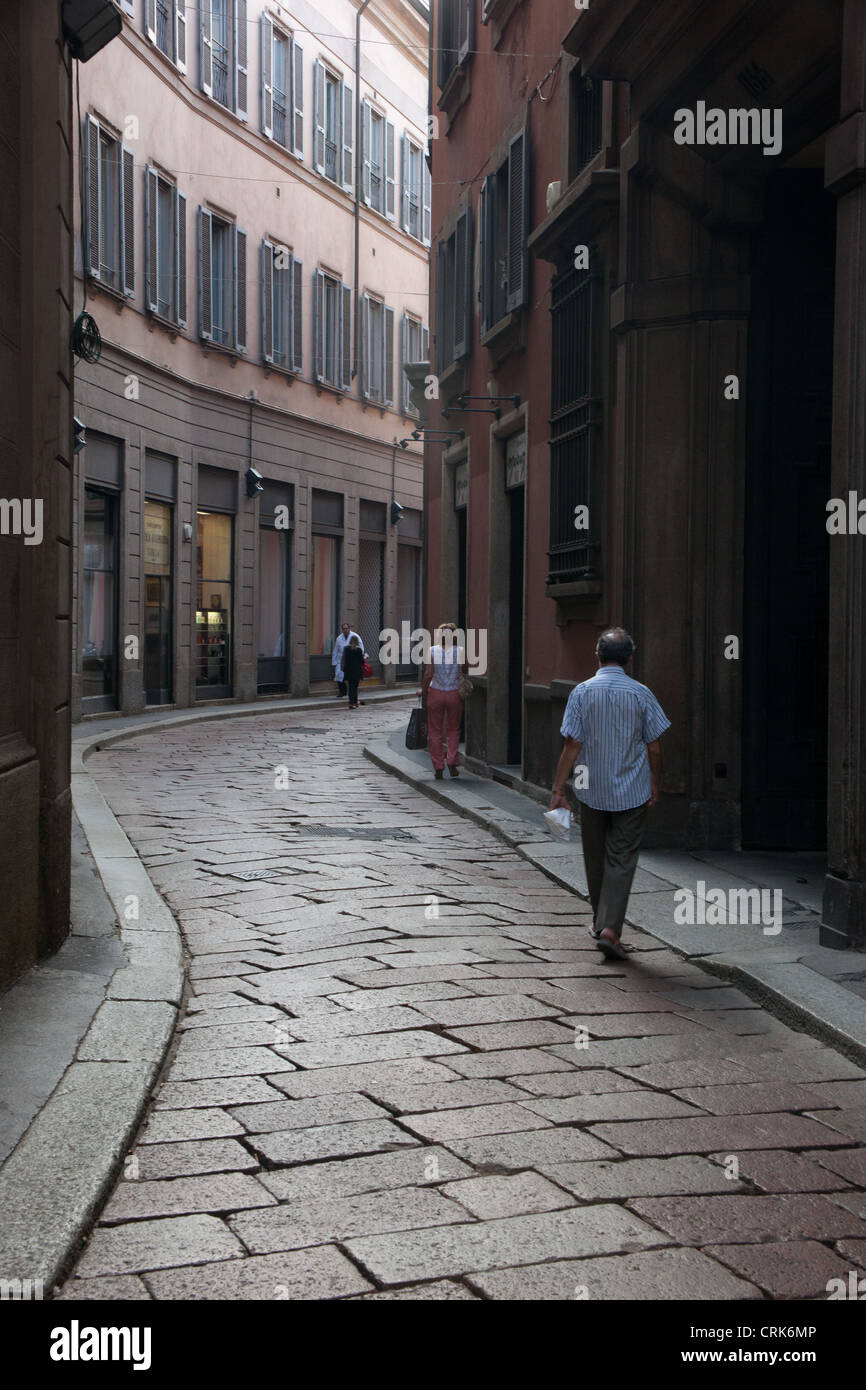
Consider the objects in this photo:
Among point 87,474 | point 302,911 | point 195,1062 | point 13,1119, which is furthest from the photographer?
point 87,474

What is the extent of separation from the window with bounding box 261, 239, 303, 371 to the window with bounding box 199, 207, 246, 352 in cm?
83

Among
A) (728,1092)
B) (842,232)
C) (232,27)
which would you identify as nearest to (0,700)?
(728,1092)

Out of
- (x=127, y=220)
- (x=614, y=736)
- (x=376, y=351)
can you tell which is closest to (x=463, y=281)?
(x=127, y=220)

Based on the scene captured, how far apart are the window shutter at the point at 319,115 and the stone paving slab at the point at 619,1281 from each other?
28.6 meters

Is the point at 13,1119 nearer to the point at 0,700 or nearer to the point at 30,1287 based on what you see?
the point at 30,1287

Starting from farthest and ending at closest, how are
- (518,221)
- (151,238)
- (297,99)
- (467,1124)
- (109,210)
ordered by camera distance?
(297,99) < (151,238) < (109,210) < (518,221) < (467,1124)

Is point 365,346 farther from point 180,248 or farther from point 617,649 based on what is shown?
point 617,649

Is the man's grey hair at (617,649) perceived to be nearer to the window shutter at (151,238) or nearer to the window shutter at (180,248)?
the window shutter at (151,238)

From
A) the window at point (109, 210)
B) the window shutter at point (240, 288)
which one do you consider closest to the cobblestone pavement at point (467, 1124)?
the window at point (109, 210)

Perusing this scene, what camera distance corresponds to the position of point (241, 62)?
1037 inches

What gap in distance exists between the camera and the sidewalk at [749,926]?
5762 millimetres

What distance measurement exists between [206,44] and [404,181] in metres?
10.00

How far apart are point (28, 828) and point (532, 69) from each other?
9.81 metres

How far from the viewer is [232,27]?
25938 mm
